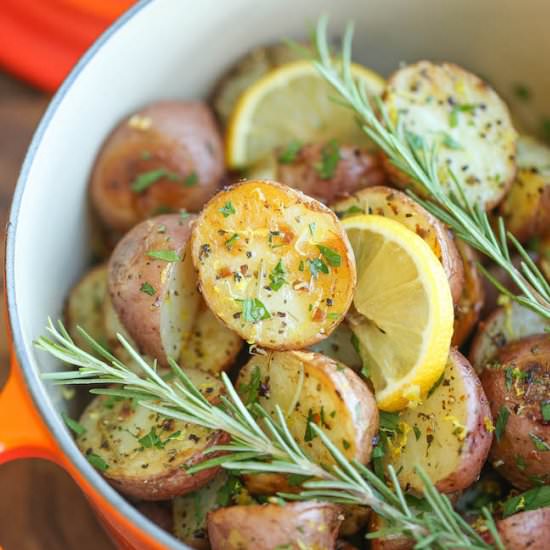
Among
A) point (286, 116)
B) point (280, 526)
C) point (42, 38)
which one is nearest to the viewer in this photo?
point (280, 526)

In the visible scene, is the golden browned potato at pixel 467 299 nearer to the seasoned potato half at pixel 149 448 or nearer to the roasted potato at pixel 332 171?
the roasted potato at pixel 332 171

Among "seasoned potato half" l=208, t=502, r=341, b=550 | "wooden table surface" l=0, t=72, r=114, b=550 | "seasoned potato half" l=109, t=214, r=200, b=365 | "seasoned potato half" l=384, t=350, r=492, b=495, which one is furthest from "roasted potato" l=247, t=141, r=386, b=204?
"wooden table surface" l=0, t=72, r=114, b=550

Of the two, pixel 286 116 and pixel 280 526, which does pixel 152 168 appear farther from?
pixel 280 526

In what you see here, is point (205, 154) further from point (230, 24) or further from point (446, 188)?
point (446, 188)

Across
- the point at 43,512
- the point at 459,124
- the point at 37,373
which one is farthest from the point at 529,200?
the point at 43,512

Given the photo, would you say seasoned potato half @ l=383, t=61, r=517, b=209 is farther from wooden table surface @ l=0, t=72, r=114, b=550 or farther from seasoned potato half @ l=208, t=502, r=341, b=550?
wooden table surface @ l=0, t=72, r=114, b=550

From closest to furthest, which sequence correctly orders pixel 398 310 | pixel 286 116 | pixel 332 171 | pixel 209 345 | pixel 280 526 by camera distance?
pixel 280 526
pixel 398 310
pixel 209 345
pixel 332 171
pixel 286 116

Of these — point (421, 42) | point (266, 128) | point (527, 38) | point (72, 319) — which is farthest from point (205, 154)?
point (527, 38)
